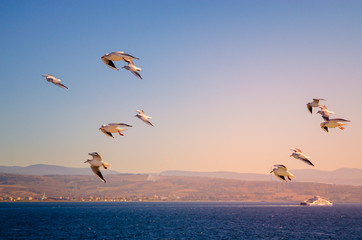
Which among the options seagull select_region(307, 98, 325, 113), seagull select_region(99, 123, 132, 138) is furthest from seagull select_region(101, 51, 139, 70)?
seagull select_region(307, 98, 325, 113)

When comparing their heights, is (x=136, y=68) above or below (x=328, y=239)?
above

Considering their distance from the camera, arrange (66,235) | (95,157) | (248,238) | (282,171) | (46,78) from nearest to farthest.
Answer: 1. (95,157)
2. (282,171)
3. (46,78)
4. (248,238)
5. (66,235)

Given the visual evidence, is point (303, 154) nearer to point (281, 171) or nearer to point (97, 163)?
point (281, 171)

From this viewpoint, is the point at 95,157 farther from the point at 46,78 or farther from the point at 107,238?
the point at 107,238

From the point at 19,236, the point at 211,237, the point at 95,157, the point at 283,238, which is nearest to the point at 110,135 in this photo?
the point at 95,157

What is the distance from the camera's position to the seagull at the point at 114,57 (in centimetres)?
1731

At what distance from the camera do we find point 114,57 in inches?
702

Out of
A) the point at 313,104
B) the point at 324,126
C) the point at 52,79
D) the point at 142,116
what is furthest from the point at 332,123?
the point at 52,79

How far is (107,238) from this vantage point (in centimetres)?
11750

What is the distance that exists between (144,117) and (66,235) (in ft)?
394

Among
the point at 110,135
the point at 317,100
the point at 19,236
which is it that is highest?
the point at 317,100

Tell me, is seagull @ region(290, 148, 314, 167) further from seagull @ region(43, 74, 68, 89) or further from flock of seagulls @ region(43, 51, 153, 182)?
seagull @ region(43, 74, 68, 89)

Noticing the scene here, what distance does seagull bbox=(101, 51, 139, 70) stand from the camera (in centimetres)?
1731

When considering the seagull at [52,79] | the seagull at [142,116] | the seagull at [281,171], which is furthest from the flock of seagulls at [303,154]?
the seagull at [52,79]
